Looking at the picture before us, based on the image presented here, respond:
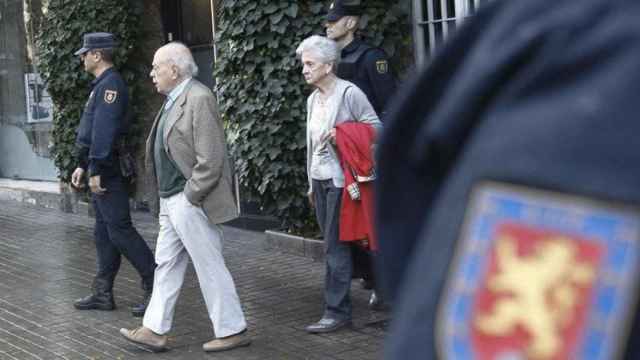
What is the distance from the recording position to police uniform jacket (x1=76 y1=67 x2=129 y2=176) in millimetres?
7199

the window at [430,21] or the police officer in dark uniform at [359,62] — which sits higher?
the window at [430,21]

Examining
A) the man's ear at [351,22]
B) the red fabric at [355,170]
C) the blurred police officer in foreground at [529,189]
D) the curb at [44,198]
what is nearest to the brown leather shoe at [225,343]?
the red fabric at [355,170]

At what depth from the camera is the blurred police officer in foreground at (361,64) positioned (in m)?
7.14

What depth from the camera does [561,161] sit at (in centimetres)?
88

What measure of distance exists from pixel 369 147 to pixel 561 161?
546cm

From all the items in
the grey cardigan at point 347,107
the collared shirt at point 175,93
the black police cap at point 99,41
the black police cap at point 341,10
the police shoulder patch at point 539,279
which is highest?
the black police cap at point 341,10

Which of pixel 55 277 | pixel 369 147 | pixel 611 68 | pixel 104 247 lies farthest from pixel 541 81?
pixel 55 277

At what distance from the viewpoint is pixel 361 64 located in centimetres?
715

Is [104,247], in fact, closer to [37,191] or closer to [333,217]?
[333,217]

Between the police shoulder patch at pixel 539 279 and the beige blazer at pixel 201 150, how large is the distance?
521cm

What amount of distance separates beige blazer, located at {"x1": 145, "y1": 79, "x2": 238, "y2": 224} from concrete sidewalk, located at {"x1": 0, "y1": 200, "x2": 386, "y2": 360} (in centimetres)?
89

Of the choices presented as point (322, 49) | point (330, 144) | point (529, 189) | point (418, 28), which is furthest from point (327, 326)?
point (529, 189)

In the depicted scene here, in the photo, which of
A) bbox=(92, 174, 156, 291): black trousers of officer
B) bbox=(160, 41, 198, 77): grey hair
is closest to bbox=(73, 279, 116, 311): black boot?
bbox=(92, 174, 156, 291): black trousers of officer

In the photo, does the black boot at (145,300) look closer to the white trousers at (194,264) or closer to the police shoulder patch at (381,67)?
the white trousers at (194,264)
